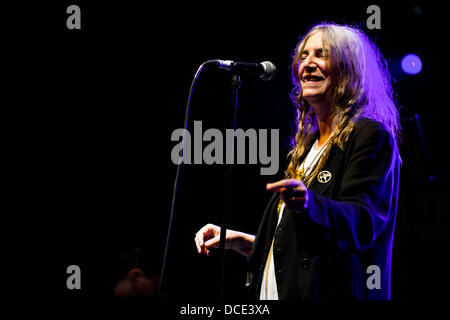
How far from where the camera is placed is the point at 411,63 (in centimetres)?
469

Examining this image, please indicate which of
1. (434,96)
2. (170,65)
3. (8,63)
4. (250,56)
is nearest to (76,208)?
(8,63)

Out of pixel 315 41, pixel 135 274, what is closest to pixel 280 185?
pixel 315 41

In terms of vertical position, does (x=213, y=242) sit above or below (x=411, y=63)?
below

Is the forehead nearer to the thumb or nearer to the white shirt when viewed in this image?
the white shirt

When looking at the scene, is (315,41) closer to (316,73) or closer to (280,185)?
(316,73)

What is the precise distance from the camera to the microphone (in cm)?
191

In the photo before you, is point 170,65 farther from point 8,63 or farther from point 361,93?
point 361,93

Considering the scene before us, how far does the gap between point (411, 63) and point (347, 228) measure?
3.73m

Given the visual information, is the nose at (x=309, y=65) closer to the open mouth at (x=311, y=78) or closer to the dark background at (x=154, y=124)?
the open mouth at (x=311, y=78)

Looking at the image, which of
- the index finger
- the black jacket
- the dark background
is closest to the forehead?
the black jacket

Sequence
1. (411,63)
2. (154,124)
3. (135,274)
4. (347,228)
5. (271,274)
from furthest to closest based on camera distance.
Result: (411,63), (154,124), (135,274), (271,274), (347,228)
